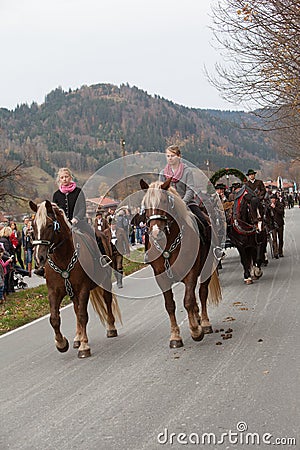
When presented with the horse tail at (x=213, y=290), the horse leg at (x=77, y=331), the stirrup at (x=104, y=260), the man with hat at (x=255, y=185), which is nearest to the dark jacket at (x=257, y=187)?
the man with hat at (x=255, y=185)

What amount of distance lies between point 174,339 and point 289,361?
1730 mm

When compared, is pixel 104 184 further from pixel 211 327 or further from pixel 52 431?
pixel 52 431

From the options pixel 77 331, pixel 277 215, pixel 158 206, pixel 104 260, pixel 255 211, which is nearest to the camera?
pixel 158 206

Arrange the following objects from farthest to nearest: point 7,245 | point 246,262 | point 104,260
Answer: point 7,245, point 246,262, point 104,260

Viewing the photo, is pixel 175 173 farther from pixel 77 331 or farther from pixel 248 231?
pixel 248 231

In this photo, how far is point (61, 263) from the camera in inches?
325

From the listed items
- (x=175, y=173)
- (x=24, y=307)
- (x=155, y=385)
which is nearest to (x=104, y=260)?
(x=175, y=173)

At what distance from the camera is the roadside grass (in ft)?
40.9

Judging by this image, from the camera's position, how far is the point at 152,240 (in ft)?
26.3

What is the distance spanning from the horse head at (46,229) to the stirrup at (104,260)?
1021 millimetres

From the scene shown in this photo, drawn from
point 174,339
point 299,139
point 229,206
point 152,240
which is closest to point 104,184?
point 152,240

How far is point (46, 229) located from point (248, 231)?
281 inches

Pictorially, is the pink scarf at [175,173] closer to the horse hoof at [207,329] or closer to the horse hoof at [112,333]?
the horse hoof at [207,329]

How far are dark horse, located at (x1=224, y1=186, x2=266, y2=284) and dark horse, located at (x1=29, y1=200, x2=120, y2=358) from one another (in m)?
5.90
